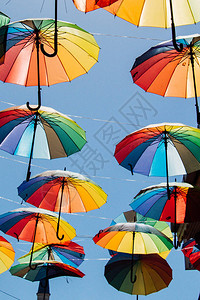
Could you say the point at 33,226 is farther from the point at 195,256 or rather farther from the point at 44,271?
the point at 195,256

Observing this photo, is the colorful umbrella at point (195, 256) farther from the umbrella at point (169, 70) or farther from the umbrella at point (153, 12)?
the umbrella at point (153, 12)

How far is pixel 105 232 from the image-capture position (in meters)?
7.29

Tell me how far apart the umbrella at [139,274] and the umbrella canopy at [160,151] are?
2545mm

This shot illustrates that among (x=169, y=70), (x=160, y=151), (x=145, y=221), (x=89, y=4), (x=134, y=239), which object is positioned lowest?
(x=134, y=239)

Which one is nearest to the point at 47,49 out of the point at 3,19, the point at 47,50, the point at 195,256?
the point at 47,50

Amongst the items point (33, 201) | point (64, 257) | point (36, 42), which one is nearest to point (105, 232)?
point (33, 201)

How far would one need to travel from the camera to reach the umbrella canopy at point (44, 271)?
7871mm

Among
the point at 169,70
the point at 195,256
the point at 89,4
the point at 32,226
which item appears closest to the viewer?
the point at 89,4

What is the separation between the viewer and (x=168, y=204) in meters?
7.45

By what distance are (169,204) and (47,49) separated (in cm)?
349

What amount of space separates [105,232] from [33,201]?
4.63 ft

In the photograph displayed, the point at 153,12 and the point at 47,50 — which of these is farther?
the point at 47,50

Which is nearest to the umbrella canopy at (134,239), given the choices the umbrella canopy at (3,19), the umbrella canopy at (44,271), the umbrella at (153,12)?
the umbrella canopy at (44,271)

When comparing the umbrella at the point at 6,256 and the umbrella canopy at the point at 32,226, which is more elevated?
the umbrella canopy at the point at 32,226
